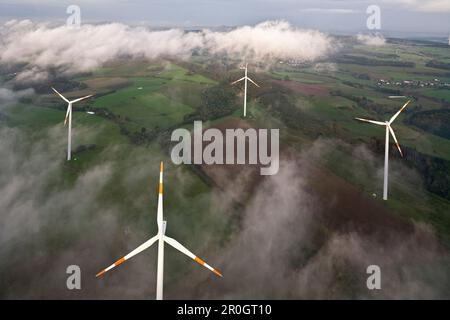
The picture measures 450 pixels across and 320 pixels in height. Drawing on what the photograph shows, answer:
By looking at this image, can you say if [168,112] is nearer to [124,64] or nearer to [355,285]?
[355,285]

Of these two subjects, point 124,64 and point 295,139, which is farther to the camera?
point 124,64

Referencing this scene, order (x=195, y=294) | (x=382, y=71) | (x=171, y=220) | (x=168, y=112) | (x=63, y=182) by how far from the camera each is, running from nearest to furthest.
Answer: (x=195, y=294)
(x=171, y=220)
(x=63, y=182)
(x=168, y=112)
(x=382, y=71)

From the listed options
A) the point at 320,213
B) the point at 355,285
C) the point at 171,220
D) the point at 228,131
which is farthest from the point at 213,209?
the point at 228,131

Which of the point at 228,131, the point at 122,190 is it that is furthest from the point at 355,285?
→ the point at 228,131

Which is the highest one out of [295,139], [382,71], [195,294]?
[382,71]

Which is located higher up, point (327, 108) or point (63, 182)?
point (327, 108)

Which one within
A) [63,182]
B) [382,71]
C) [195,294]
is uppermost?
[382,71]
